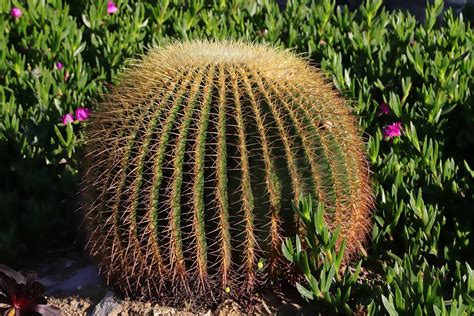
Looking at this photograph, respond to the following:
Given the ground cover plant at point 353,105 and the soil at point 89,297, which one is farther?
the ground cover plant at point 353,105

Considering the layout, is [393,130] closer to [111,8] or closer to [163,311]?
[163,311]

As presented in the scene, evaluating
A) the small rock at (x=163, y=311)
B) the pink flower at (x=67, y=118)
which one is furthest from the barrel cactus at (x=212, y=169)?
the pink flower at (x=67, y=118)

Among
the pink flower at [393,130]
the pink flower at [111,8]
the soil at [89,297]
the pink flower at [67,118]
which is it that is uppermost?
the pink flower at [111,8]

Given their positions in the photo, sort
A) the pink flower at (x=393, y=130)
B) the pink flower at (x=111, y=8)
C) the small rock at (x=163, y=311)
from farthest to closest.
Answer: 1. the pink flower at (x=111, y=8)
2. the pink flower at (x=393, y=130)
3. the small rock at (x=163, y=311)

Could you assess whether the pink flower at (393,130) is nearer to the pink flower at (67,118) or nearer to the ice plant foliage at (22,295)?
the pink flower at (67,118)

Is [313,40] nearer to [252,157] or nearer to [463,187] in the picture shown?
[463,187]

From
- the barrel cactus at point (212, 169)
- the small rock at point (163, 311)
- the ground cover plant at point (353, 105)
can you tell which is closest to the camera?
the barrel cactus at point (212, 169)

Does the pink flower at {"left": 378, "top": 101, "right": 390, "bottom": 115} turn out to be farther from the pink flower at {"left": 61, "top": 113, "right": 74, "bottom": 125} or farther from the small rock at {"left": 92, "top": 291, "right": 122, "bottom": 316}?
the small rock at {"left": 92, "top": 291, "right": 122, "bottom": 316}

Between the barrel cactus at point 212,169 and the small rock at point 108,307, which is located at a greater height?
the barrel cactus at point 212,169
